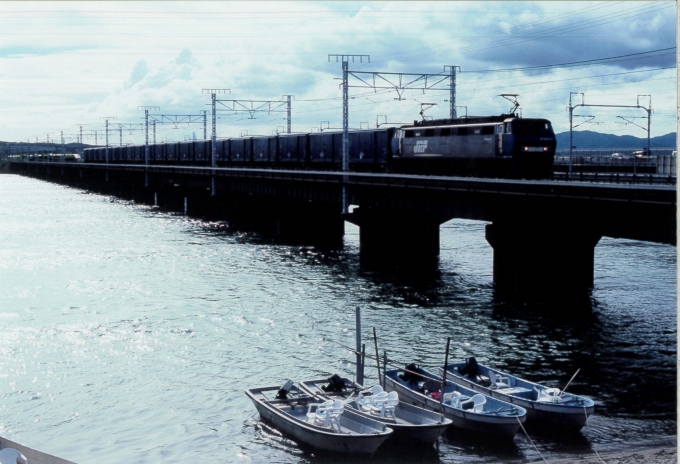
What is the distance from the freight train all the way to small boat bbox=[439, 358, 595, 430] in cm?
3509

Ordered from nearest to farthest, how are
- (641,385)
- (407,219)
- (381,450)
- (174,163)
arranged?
(381,450)
(641,385)
(407,219)
(174,163)

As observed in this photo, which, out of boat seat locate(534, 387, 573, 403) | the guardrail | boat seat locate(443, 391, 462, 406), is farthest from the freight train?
boat seat locate(443, 391, 462, 406)

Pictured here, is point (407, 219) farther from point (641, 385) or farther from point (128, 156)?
point (128, 156)

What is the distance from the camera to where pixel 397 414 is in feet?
92.0

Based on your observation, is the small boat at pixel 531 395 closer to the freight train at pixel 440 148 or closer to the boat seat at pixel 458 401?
the boat seat at pixel 458 401

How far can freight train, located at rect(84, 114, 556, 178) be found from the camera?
213 ft

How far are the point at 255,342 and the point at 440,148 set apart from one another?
118 ft

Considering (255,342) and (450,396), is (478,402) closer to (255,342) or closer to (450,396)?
(450,396)

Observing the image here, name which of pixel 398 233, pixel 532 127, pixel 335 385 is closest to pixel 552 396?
pixel 335 385

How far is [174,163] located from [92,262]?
92.6m

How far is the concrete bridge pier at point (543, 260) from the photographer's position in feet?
171

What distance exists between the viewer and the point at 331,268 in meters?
69.7

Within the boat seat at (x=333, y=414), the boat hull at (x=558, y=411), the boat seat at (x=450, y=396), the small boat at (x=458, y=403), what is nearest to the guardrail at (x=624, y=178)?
the small boat at (x=458, y=403)

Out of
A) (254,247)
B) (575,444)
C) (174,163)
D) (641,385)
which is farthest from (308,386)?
(174,163)
